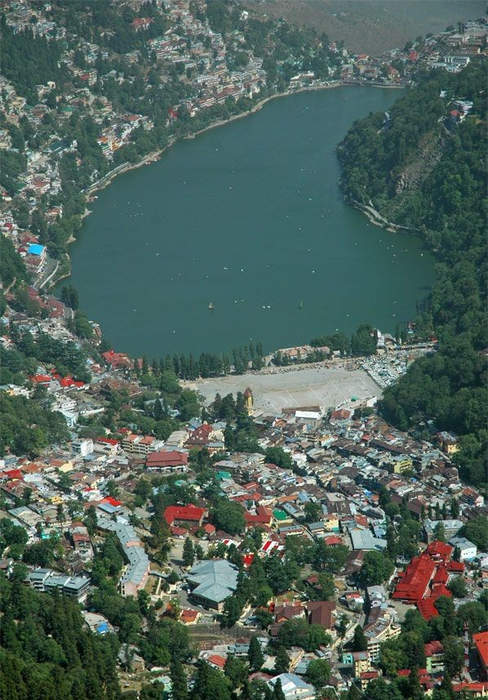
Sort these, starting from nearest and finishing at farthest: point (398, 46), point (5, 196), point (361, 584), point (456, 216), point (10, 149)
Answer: point (361, 584) < point (456, 216) < point (5, 196) < point (10, 149) < point (398, 46)

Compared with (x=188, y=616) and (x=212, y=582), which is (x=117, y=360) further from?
(x=188, y=616)

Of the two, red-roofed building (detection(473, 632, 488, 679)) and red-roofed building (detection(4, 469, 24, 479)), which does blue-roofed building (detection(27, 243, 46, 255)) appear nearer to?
red-roofed building (detection(4, 469, 24, 479))

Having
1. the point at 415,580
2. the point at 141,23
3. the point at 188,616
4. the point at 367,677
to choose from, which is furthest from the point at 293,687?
the point at 141,23

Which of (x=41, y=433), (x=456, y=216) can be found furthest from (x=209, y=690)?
(x=456, y=216)

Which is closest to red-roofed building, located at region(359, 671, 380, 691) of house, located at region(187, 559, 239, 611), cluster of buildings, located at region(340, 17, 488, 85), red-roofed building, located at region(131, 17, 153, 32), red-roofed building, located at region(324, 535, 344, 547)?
house, located at region(187, 559, 239, 611)

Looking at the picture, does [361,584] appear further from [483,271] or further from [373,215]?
[373,215]

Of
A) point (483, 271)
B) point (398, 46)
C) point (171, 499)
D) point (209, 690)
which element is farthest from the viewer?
point (398, 46)
